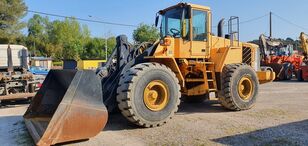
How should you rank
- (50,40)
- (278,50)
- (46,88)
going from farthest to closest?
(50,40), (278,50), (46,88)

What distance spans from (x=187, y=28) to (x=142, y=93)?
2.45 m

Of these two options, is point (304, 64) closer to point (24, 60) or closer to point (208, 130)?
point (24, 60)

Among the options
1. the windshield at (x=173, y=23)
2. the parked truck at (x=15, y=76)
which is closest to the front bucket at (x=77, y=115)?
Answer: the windshield at (x=173, y=23)

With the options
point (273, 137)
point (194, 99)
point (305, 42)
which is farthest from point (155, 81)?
point (305, 42)

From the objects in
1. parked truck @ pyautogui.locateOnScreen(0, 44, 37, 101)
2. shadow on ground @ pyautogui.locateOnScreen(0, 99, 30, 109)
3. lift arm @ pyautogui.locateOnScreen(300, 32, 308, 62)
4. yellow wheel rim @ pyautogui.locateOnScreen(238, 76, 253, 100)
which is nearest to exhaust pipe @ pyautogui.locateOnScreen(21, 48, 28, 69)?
parked truck @ pyautogui.locateOnScreen(0, 44, 37, 101)

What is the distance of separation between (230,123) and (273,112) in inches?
76.0

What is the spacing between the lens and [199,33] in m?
8.70

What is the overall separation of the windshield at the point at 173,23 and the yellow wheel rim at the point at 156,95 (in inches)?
71.5

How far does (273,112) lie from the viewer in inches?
339

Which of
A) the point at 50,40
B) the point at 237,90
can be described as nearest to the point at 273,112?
the point at 237,90

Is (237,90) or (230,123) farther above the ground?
(237,90)

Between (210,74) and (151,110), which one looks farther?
(210,74)

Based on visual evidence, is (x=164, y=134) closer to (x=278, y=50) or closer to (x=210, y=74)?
(x=210, y=74)

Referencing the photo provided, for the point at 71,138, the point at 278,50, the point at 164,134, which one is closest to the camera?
the point at 71,138
